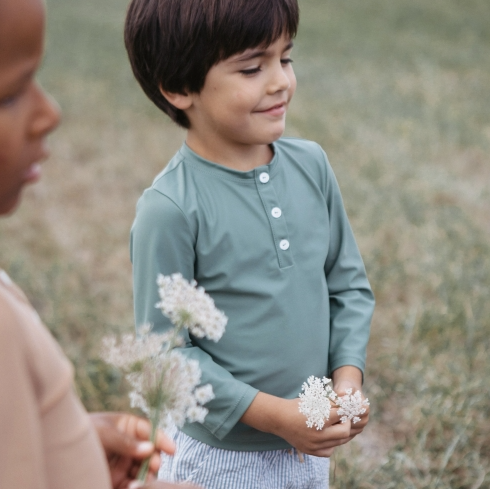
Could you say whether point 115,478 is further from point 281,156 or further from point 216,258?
point 281,156

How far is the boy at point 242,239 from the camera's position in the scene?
1.40m

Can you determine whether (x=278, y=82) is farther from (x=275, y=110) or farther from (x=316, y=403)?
(x=316, y=403)

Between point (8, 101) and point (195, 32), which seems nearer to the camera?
point (8, 101)

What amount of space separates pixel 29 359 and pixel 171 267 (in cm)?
66

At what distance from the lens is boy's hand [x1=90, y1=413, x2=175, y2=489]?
95cm

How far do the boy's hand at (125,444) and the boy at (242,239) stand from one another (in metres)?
0.37

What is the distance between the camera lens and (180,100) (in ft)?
5.07

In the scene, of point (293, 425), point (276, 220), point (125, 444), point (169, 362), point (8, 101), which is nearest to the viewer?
point (8, 101)

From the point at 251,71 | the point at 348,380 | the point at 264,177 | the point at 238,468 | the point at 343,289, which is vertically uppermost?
the point at 251,71

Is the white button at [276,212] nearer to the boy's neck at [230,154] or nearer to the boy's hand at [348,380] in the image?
the boy's neck at [230,154]

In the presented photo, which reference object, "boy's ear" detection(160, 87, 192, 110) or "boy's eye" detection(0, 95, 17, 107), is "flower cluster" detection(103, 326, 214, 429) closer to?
"boy's eye" detection(0, 95, 17, 107)

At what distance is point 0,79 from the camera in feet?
2.27

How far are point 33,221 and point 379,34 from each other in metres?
8.10

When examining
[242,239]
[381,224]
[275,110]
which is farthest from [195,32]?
[381,224]
